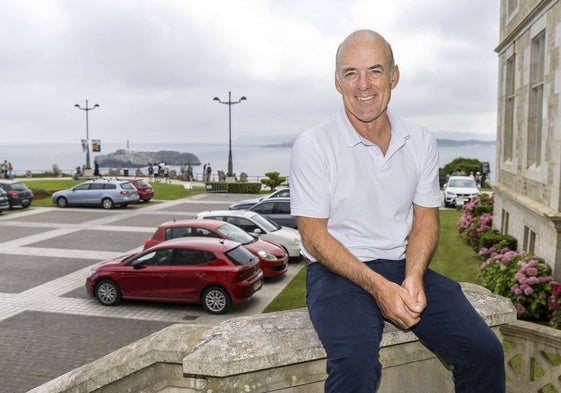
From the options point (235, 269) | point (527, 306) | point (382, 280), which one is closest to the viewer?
point (382, 280)

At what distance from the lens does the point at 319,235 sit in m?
2.67

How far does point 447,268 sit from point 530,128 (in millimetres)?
4585

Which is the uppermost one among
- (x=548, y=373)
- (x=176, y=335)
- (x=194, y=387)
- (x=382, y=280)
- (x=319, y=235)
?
(x=319, y=235)

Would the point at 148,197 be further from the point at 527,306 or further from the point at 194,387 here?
the point at 194,387

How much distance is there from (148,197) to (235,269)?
21879mm

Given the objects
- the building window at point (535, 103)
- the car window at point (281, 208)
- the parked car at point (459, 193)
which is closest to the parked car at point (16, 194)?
the car window at point (281, 208)

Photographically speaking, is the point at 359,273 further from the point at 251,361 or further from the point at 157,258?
the point at 157,258

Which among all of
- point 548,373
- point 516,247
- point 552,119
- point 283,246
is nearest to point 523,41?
point 552,119

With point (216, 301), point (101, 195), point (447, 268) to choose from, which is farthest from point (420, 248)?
point (101, 195)

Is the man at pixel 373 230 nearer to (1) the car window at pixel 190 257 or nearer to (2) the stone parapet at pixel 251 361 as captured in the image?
(2) the stone parapet at pixel 251 361

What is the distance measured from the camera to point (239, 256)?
1245 cm

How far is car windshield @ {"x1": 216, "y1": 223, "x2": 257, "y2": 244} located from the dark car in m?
4.32

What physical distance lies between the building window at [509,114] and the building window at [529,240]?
3553 mm

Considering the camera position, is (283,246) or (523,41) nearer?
(523,41)
